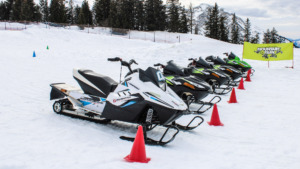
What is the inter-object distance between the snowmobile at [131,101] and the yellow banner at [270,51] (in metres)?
11.3

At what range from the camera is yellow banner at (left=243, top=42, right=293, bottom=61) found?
1403 centimetres

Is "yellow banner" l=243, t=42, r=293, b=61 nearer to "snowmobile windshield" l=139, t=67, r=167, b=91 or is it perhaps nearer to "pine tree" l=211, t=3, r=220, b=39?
"snowmobile windshield" l=139, t=67, r=167, b=91

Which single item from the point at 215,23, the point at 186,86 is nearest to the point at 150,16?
the point at 215,23

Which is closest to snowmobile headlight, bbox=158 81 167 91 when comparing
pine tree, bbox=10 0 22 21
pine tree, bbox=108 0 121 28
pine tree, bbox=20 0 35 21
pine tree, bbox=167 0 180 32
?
pine tree, bbox=108 0 121 28

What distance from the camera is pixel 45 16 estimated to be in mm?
76625

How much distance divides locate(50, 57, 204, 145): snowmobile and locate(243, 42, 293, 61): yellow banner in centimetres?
1130

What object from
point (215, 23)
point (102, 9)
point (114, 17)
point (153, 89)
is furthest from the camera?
point (102, 9)

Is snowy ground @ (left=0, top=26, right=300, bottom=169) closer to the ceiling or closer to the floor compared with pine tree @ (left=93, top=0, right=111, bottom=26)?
closer to the floor

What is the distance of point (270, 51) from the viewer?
14383mm

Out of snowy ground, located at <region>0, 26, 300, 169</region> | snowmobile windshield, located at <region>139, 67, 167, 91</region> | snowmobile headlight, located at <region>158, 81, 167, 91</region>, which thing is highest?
snowmobile windshield, located at <region>139, 67, 167, 91</region>

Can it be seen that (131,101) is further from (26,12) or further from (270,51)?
(26,12)

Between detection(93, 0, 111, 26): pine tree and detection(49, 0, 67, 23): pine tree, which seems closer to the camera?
detection(49, 0, 67, 23): pine tree

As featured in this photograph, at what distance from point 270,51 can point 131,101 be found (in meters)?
12.4

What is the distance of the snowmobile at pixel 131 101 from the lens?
13.5ft
